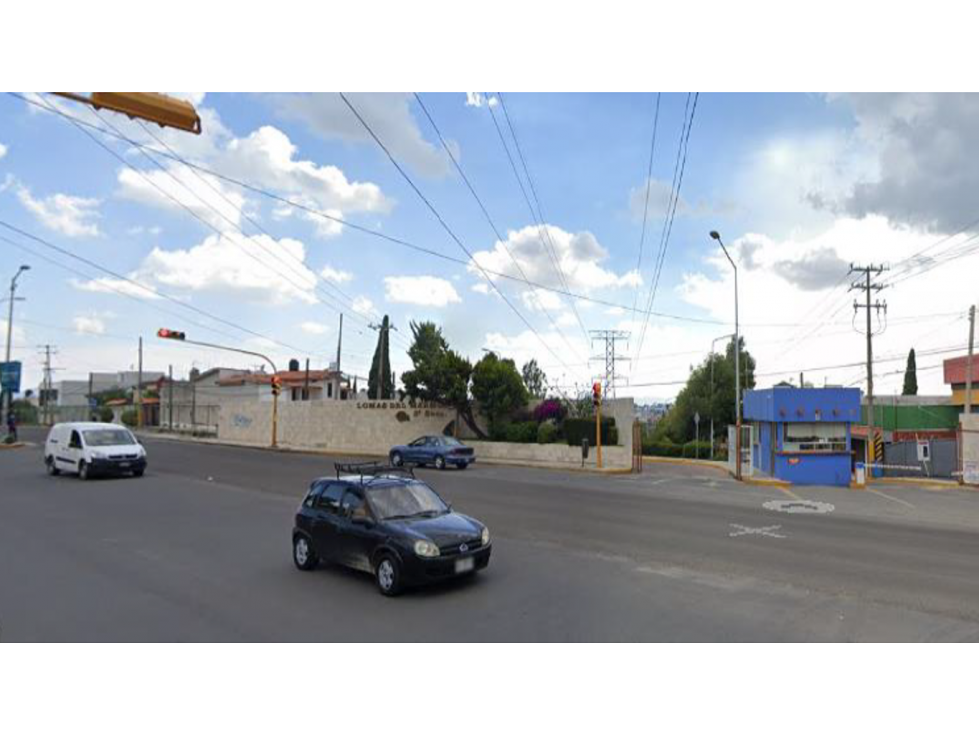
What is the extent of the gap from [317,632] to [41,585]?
4382mm

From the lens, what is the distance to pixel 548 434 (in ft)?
112

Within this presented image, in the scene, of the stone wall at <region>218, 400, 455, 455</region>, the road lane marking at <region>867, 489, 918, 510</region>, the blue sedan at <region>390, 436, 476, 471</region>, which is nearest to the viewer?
the road lane marking at <region>867, 489, 918, 510</region>

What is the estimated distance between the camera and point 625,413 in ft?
105

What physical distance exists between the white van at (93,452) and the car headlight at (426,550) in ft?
56.5

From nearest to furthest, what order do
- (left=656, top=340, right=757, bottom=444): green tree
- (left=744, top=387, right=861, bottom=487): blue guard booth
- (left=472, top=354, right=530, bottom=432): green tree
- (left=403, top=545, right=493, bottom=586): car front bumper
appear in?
(left=403, top=545, right=493, bottom=586): car front bumper < (left=744, top=387, right=861, bottom=487): blue guard booth < (left=472, top=354, right=530, bottom=432): green tree < (left=656, top=340, right=757, bottom=444): green tree

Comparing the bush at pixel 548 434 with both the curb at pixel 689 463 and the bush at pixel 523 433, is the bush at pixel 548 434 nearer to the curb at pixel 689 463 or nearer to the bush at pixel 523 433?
the bush at pixel 523 433

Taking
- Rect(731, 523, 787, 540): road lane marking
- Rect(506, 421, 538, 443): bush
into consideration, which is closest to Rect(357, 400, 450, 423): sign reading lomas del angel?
Rect(506, 421, 538, 443): bush

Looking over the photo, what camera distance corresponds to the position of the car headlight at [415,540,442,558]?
8.05 m

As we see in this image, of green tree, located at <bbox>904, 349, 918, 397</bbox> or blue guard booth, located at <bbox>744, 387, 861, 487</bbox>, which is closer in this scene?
blue guard booth, located at <bbox>744, 387, 861, 487</bbox>

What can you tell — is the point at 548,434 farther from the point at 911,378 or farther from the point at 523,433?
the point at 911,378

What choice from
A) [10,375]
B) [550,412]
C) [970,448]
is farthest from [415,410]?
[970,448]

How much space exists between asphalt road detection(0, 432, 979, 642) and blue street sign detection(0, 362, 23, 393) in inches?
961

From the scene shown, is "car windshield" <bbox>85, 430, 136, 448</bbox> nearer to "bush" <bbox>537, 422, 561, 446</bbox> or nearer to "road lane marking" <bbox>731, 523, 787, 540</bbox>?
"bush" <bbox>537, 422, 561, 446</bbox>
